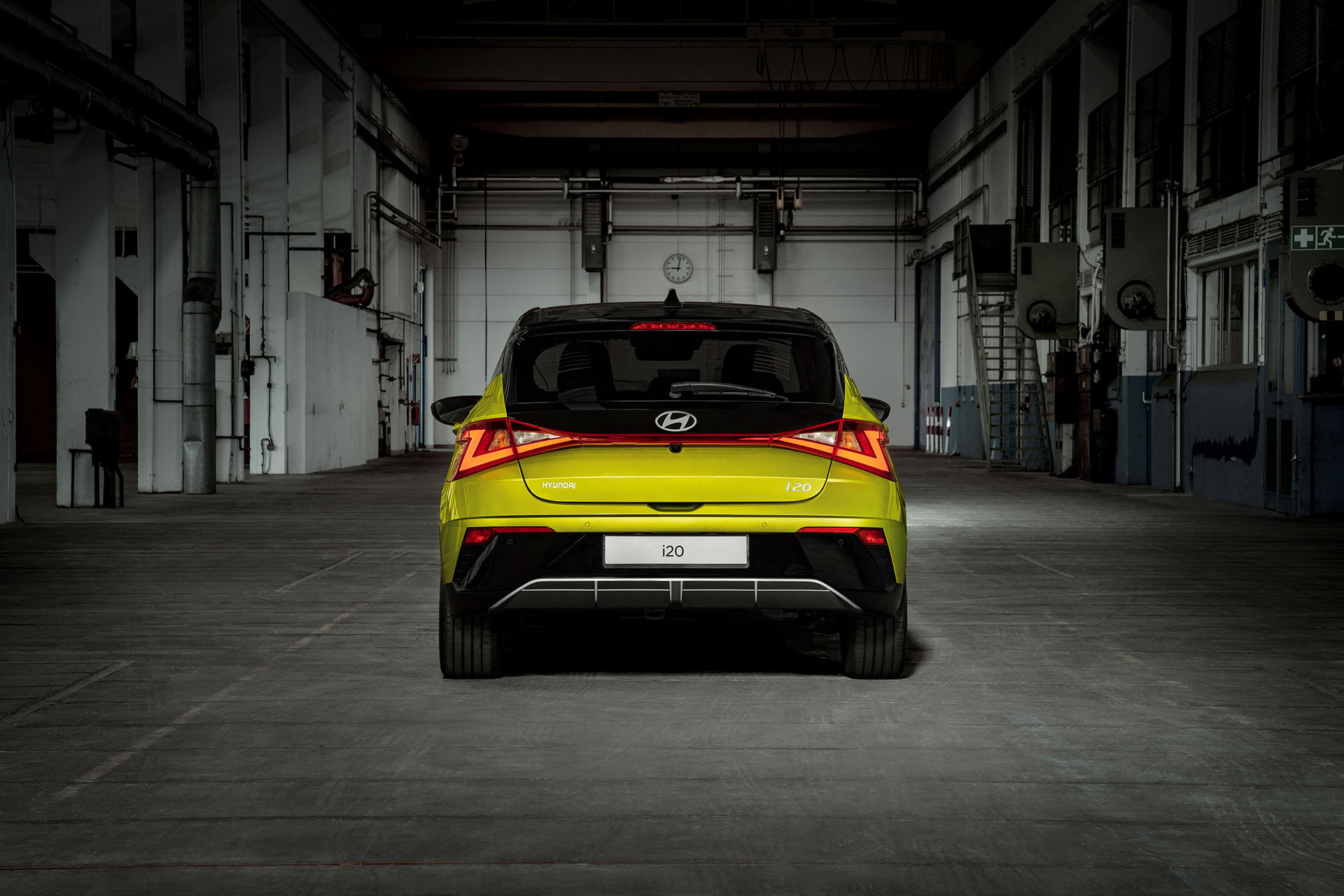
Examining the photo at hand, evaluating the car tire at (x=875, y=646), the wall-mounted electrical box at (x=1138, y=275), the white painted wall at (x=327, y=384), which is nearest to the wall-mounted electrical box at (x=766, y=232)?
the white painted wall at (x=327, y=384)

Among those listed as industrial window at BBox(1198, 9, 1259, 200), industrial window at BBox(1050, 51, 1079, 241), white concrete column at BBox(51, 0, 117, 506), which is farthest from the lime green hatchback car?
industrial window at BBox(1050, 51, 1079, 241)

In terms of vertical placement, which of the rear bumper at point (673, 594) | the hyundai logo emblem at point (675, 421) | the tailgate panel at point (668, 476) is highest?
the hyundai logo emblem at point (675, 421)

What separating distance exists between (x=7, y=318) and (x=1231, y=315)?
13536mm

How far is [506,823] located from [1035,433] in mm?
22170

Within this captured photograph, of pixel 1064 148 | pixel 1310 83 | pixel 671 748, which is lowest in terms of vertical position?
pixel 671 748

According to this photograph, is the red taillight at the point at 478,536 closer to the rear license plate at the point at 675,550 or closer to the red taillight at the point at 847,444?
the rear license plate at the point at 675,550

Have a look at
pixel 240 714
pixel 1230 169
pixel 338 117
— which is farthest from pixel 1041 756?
pixel 338 117

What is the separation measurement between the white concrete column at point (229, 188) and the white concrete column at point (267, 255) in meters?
1.91

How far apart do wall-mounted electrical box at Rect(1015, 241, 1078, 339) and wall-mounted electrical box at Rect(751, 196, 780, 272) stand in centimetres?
1460

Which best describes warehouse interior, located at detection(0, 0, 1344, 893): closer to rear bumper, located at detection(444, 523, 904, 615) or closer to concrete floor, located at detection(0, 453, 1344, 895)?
concrete floor, located at detection(0, 453, 1344, 895)

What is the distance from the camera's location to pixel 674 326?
17.1ft

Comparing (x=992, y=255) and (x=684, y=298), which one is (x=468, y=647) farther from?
(x=684, y=298)

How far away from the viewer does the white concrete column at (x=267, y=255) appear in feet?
72.9

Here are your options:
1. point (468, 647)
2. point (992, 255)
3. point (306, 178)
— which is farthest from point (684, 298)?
point (468, 647)
